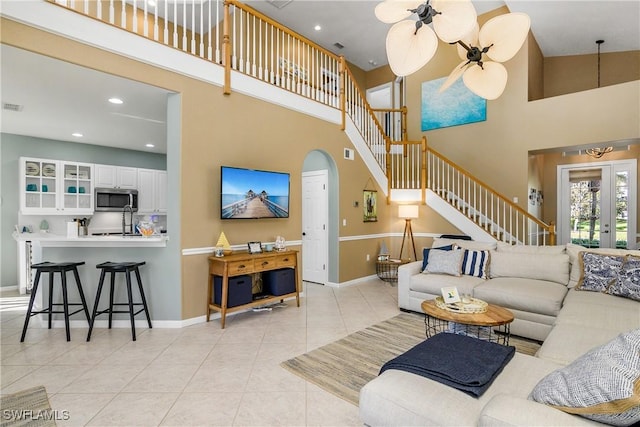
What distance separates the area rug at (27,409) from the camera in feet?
6.78

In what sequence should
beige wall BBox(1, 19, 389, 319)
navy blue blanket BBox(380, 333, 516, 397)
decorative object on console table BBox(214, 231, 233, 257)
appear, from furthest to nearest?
1. decorative object on console table BBox(214, 231, 233, 257)
2. beige wall BBox(1, 19, 389, 319)
3. navy blue blanket BBox(380, 333, 516, 397)

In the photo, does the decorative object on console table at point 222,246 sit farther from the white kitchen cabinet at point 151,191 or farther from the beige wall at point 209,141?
the white kitchen cabinet at point 151,191

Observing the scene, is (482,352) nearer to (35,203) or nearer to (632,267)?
(632,267)

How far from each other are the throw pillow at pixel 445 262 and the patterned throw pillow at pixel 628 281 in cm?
146

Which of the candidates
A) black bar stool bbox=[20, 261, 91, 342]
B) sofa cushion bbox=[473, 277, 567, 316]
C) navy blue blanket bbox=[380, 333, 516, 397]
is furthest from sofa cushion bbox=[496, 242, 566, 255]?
black bar stool bbox=[20, 261, 91, 342]

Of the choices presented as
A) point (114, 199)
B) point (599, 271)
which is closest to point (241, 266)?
point (599, 271)

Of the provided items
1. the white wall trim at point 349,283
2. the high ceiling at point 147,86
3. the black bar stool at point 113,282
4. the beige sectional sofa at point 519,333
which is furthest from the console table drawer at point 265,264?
the high ceiling at point 147,86

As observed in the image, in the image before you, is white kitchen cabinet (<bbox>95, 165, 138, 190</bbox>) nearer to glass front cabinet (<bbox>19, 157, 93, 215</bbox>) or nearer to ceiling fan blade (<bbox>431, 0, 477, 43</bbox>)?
glass front cabinet (<bbox>19, 157, 93, 215</bbox>)

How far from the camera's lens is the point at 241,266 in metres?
3.91

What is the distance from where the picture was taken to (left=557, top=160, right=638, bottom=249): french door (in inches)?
257

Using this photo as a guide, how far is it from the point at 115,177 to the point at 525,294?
24.3ft

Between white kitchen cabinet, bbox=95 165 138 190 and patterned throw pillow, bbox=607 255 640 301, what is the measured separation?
8012mm

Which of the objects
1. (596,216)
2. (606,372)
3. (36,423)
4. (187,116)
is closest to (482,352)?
(606,372)

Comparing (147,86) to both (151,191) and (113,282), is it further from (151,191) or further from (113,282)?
(151,191)
